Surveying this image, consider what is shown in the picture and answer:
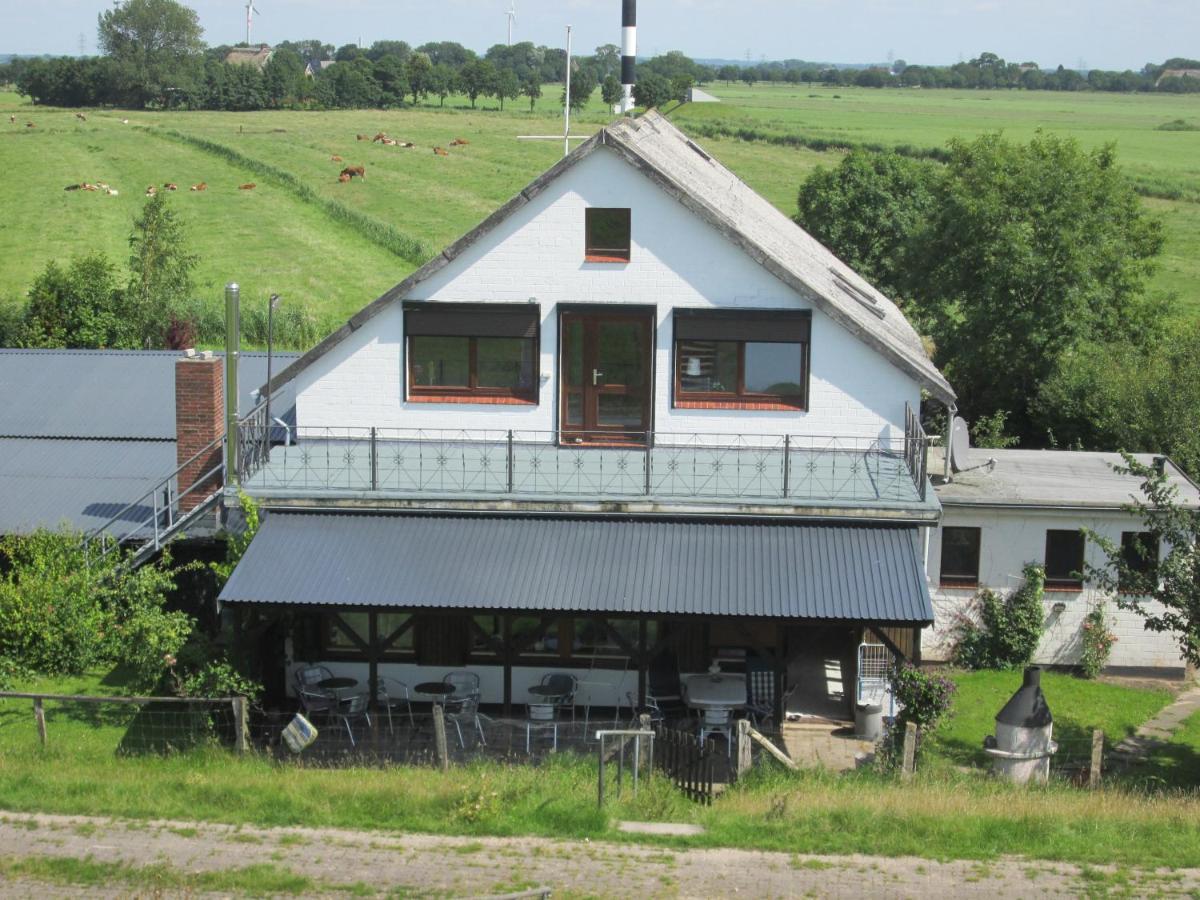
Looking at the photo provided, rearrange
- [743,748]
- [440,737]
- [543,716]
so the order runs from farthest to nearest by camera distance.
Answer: [543,716] < [743,748] < [440,737]

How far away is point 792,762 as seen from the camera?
60.3 feet

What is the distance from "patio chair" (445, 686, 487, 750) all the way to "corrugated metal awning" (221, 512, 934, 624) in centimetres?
160

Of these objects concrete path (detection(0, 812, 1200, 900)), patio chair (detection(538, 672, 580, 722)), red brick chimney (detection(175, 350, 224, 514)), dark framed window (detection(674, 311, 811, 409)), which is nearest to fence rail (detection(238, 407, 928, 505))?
dark framed window (detection(674, 311, 811, 409))

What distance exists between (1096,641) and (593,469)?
9.10 meters

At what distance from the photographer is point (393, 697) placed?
21.1m

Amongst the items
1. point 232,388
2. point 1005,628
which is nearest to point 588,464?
point 232,388

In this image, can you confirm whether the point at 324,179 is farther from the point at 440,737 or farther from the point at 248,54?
the point at 248,54

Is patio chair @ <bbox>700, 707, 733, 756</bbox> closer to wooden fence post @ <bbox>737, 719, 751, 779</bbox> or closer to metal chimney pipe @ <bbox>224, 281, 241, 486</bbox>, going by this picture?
wooden fence post @ <bbox>737, 719, 751, 779</bbox>

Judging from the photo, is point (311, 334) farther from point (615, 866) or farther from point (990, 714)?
point (615, 866)

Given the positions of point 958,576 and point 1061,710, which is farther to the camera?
point 958,576

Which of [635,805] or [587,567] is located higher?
[587,567]

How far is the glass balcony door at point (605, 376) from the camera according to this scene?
74.2 feet

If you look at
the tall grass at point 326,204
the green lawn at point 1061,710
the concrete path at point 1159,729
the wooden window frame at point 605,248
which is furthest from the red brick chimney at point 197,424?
the tall grass at point 326,204

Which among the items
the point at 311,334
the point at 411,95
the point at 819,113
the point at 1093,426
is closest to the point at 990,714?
the point at 1093,426
